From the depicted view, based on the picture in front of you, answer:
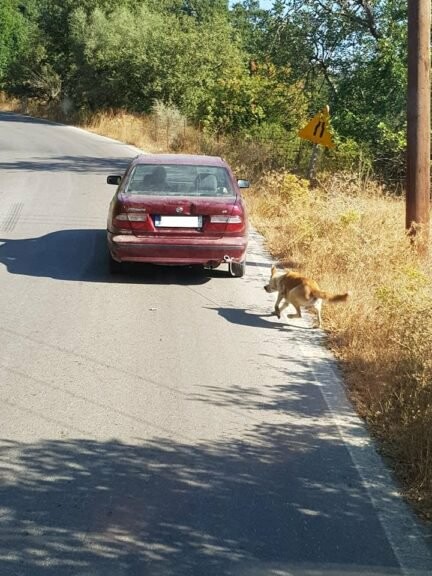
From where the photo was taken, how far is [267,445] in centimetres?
488

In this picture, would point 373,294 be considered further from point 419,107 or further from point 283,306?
point 419,107

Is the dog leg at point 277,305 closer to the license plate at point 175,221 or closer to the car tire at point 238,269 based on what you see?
the license plate at point 175,221

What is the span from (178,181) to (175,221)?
32.8 inches

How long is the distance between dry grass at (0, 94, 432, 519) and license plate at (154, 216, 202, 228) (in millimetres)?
1648

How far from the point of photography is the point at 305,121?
25.1m

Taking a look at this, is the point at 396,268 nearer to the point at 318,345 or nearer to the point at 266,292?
the point at 266,292

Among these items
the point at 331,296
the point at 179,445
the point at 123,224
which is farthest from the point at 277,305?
the point at 179,445

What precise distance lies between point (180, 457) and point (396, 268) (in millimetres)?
4818

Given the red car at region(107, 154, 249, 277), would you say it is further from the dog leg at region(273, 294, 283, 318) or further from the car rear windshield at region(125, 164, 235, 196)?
the dog leg at region(273, 294, 283, 318)

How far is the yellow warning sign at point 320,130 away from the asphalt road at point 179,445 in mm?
5453

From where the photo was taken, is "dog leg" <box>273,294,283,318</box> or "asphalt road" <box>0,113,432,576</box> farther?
"dog leg" <box>273,294,283,318</box>

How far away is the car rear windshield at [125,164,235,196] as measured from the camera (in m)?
9.38

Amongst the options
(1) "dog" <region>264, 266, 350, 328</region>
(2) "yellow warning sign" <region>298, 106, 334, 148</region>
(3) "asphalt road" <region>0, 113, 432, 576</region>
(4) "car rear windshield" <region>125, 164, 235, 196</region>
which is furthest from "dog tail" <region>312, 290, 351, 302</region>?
(2) "yellow warning sign" <region>298, 106, 334, 148</region>

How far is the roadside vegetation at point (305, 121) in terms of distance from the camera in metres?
5.95
